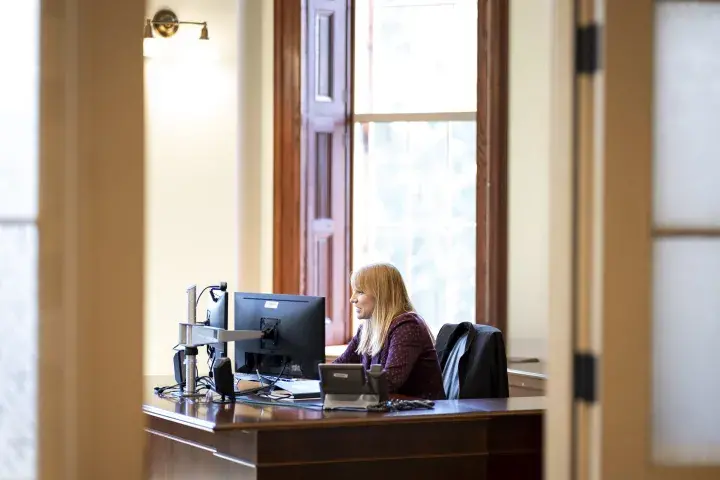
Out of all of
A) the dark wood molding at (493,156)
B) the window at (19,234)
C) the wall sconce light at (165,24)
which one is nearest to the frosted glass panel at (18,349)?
the window at (19,234)

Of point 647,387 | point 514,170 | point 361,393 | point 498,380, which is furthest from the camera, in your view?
point 514,170

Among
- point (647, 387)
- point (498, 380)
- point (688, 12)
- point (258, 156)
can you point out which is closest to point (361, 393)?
point (498, 380)

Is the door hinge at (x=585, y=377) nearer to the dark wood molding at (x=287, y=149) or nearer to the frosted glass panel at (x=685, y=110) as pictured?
the frosted glass panel at (x=685, y=110)

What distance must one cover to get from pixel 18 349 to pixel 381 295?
8.31 ft

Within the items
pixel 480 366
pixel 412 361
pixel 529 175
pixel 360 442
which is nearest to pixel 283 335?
pixel 412 361

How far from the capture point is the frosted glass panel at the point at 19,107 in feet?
6.43

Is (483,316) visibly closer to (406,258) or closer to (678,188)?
(406,258)

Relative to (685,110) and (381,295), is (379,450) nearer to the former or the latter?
(381,295)

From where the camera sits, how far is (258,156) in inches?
223

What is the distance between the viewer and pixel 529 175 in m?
5.09

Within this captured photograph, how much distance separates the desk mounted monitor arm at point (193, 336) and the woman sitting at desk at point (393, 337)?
0.49 metres

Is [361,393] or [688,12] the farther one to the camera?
[361,393]

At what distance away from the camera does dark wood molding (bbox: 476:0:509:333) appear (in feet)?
17.0

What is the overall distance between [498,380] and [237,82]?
2.35 m
